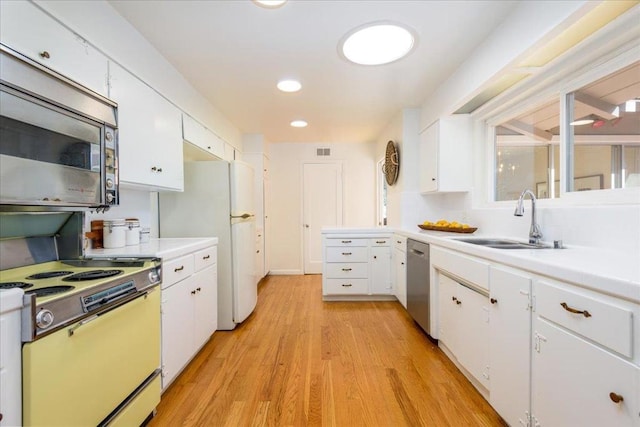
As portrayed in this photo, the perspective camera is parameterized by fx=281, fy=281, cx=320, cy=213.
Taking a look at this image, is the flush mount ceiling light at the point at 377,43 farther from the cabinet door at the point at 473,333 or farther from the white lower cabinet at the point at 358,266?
the white lower cabinet at the point at 358,266

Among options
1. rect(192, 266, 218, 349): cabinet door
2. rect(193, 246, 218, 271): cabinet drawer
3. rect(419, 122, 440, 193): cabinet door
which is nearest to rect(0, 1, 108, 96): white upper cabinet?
rect(193, 246, 218, 271): cabinet drawer

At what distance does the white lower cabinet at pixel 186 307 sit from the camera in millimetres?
A: 1727

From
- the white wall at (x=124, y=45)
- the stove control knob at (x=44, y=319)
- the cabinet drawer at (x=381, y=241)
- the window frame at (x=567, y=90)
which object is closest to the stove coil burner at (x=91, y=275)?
the stove control knob at (x=44, y=319)

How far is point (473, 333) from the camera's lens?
1734mm

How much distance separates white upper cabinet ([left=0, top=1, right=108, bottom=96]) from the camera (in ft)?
3.56

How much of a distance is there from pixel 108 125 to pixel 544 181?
2811 mm

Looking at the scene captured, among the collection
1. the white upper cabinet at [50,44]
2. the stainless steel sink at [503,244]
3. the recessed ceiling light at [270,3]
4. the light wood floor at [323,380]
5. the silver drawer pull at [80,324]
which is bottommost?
the light wood floor at [323,380]

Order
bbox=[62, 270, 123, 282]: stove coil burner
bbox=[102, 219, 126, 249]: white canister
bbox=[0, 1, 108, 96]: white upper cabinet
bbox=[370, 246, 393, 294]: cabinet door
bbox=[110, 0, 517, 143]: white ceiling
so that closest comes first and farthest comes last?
1. bbox=[0, 1, 108, 96]: white upper cabinet
2. bbox=[62, 270, 123, 282]: stove coil burner
3. bbox=[110, 0, 517, 143]: white ceiling
4. bbox=[102, 219, 126, 249]: white canister
5. bbox=[370, 246, 393, 294]: cabinet door

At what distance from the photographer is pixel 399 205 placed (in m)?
3.45

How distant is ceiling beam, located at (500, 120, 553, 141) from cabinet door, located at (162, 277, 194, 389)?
2788 millimetres

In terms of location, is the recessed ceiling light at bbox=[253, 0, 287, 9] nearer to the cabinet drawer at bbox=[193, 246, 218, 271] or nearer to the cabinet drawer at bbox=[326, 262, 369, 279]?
the cabinet drawer at bbox=[193, 246, 218, 271]

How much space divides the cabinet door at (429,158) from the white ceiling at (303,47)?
0.41 meters

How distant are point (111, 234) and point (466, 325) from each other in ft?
7.96

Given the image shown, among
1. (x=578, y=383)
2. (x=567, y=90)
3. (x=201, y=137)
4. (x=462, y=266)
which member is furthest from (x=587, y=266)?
(x=201, y=137)
